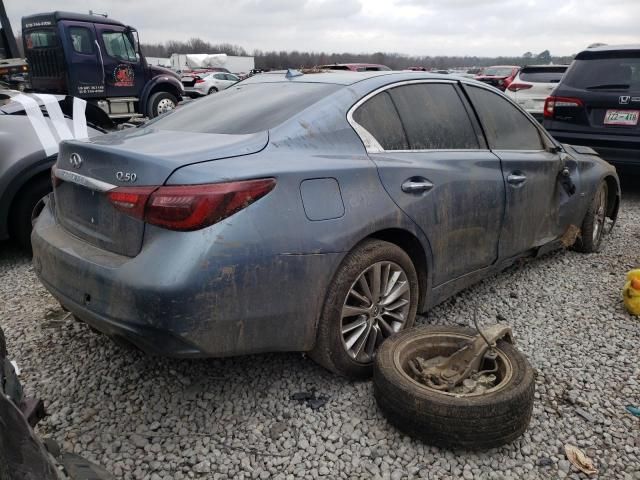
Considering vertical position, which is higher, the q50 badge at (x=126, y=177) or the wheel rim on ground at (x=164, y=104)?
the q50 badge at (x=126, y=177)

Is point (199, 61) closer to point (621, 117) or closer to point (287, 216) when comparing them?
point (621, 117)

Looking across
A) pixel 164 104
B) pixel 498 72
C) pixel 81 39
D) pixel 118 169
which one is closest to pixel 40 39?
pixel 81 39

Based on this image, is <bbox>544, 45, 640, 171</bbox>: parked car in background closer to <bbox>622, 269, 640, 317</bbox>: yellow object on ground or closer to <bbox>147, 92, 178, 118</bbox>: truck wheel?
<bbox>622, 269, 640, 317</bbox>: yellow object on ground

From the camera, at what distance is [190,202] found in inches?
81.7

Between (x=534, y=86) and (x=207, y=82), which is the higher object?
(x=534, y=86)

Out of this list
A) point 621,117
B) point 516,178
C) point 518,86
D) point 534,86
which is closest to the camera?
point 516,178

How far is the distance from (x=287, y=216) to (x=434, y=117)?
4.48ft

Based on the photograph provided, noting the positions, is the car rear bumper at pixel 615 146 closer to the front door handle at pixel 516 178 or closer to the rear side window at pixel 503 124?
the rear side window at pixel 503 124

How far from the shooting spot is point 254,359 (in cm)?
296

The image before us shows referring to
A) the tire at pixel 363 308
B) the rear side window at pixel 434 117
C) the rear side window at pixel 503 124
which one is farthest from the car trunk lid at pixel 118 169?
the rear side window at pixel 503 124

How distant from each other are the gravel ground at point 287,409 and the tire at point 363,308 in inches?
7.3

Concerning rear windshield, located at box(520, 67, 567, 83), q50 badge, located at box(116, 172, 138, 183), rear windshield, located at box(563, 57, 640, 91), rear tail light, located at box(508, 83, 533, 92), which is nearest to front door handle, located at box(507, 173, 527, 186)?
q50 badge, located at box(116, 172, 138, 183)

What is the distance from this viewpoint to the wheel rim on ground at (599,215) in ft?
15.4

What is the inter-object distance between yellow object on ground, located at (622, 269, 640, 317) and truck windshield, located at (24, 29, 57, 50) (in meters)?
12.8
